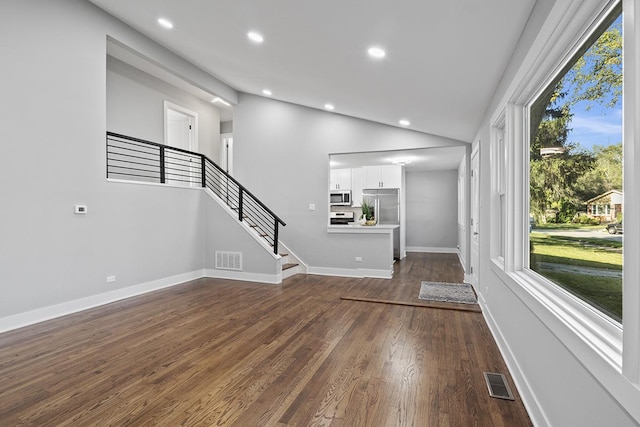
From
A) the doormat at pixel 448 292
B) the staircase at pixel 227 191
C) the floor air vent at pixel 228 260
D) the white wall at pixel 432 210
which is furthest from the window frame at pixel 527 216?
the white wall at pixel 432 210

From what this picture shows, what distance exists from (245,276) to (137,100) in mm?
3744

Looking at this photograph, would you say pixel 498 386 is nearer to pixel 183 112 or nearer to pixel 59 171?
pixel 59 171

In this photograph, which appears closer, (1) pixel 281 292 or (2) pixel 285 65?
(2) pixel 285 65

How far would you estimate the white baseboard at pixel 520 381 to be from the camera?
176cm

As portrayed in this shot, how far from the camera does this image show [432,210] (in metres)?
9.45

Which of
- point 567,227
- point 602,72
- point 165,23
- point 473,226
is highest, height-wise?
point 165,23

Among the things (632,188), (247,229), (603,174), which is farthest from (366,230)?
(632,188)

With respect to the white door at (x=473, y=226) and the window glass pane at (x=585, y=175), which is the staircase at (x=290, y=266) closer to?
the white door at (x=473, y=226)

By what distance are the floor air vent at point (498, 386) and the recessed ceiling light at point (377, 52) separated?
2.75m

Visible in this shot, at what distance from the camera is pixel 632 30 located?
97 centimetres

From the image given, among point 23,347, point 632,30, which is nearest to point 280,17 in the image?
point 632,30

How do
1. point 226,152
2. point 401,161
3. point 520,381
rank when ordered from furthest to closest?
point 226,152 → point 401,161 → point 520,381

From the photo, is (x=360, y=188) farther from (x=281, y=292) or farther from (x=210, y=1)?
(x=210, y=1)

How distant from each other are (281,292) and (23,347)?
283 centimetres
